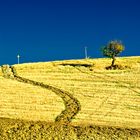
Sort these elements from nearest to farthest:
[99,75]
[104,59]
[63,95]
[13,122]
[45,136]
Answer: [45,136] → [13,122] → [63,95] → [99,75] → [104,59]

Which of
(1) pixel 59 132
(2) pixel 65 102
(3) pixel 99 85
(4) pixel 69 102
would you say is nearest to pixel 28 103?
(2) pixel 65 102

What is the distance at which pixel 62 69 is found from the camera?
95562 millimetres

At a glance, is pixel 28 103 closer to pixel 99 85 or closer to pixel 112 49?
pixel 99 85

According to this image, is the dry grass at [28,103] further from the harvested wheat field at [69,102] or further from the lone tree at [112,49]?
the lone tree at [112,49]

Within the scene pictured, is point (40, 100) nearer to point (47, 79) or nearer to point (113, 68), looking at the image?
point (47, 79)

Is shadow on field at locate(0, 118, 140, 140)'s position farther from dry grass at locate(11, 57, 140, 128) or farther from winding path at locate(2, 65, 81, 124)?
winding path at locate(2, 65, 81, 124)

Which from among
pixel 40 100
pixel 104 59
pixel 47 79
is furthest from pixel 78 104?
pixel 104 59

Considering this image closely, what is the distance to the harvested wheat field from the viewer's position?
5738 centimetres

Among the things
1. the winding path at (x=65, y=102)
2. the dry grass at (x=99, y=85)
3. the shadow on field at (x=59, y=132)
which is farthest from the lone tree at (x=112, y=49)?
the shadow on field at (x=59, y=132)

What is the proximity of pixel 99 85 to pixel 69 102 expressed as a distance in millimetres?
11897

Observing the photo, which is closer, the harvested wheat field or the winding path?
the harvested wheat field

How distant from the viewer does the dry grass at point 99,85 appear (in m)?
63.3

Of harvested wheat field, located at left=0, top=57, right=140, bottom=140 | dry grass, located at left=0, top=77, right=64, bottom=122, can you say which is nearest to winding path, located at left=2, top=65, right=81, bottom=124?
harvested wheat field, located at left=0, top=57, right=140, bottom=140

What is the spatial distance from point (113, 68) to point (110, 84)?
17.5 meters
